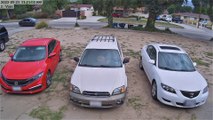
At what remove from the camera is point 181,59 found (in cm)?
714

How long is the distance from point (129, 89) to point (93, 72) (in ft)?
5.90

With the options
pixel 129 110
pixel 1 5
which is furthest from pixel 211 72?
pixel 1 5

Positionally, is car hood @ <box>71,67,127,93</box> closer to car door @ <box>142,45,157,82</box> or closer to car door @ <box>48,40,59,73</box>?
car door @ <box>142,45,157,82</box>

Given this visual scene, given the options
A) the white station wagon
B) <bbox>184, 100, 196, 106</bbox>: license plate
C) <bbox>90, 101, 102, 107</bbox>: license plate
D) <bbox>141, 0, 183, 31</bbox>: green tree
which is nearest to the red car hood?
the white station wagon

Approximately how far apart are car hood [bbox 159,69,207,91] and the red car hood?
13.3ft

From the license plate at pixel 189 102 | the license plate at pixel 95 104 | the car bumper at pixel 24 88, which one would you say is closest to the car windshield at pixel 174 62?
the license plate at pixel 189 102

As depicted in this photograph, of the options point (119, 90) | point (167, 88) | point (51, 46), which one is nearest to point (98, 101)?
point (119, 90)

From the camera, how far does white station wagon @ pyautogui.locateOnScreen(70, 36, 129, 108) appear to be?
540 cm

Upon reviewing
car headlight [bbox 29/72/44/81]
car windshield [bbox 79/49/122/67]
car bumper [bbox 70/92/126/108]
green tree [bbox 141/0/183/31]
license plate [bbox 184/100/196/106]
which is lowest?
license plate [bbox 184/100/196/106]

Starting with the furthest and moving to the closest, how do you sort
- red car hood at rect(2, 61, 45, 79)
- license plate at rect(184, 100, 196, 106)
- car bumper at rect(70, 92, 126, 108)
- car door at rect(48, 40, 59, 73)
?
1. car door at rect(48, 40, 59, 73)
2. red car hood at rect(2, 61, 45, 79)
3. license plate at rect(184, 100, 196, 106)
4. car bumper at rect(70, 92, 126, 108)

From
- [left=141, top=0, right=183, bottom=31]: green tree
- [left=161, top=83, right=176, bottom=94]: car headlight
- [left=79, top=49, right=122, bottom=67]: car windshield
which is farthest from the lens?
[left=141, top=0, right=183, bottom=31]: green tree

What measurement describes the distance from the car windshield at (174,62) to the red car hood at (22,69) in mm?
4161

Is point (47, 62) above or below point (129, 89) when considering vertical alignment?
above

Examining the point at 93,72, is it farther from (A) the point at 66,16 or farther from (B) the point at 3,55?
(A) the point at 66,16
